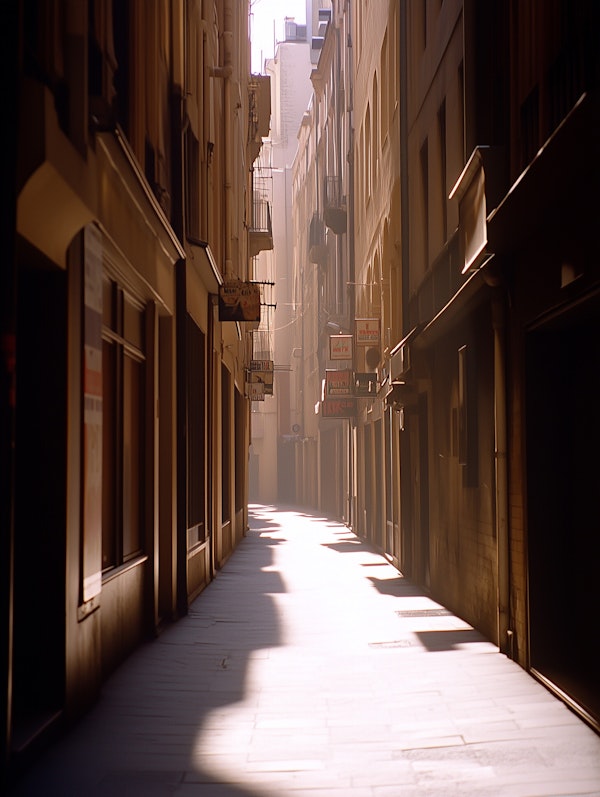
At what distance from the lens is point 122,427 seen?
31.6 ft

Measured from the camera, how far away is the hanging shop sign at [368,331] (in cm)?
2264

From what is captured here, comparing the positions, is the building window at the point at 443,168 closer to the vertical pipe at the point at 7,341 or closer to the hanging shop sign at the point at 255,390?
the vertical pipe at the point at 7,341

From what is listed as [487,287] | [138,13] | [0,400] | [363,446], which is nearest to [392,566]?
[363,446]

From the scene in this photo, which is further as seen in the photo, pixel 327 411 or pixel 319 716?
pixel 327 411

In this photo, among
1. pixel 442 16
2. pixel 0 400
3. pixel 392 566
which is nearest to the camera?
pixel 0 400

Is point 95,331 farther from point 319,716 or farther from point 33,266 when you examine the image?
point 319,716

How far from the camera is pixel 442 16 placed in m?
13.4

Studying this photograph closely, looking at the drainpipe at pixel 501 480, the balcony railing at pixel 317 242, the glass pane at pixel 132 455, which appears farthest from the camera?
the balcony railing at pixel 317 242

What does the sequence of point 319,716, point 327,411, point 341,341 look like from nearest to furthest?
point 319,716, point 341,341, point 327,411

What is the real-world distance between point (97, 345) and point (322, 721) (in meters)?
2.74

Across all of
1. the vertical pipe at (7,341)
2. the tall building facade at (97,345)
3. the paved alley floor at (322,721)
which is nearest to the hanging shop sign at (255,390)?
the tall building facade at (97,345)

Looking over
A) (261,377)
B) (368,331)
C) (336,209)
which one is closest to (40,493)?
(368,331)

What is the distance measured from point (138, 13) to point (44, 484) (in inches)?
198

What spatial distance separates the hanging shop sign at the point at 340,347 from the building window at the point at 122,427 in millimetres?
17973
